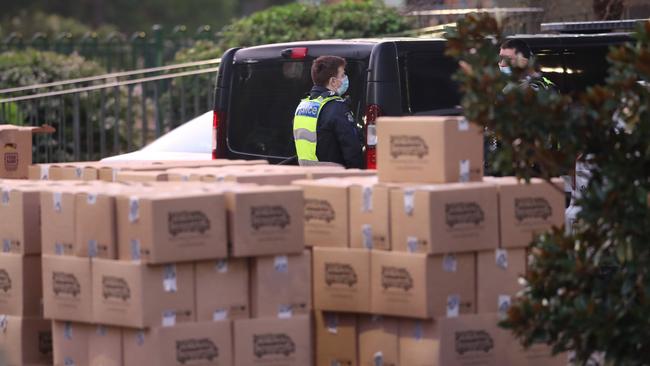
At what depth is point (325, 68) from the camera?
30.9ft

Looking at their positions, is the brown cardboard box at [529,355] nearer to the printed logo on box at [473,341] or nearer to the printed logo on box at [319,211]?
the printed logo on box at [473,341]

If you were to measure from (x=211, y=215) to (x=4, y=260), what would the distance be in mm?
1344

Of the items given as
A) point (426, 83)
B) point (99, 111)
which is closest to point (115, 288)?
point (426, 83)

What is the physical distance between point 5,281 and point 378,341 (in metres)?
1.92

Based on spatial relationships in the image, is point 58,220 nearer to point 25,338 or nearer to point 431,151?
point 25,338

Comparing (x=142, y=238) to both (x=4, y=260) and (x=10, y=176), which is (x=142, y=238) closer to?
(x=4, y=260)

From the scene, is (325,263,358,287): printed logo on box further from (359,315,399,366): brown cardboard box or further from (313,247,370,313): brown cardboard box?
(359,315,399,366): brown cardboard box

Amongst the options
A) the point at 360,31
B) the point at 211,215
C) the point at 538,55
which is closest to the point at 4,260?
the point at 211,215

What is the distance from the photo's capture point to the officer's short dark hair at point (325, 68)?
30.9 ft

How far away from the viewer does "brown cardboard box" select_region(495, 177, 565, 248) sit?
7.12 metres

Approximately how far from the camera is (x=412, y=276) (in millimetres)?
6875

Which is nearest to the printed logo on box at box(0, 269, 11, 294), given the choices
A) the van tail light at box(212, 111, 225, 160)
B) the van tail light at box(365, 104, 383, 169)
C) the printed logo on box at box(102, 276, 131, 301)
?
the printed logo on box at box(102, 276, 131, 301)

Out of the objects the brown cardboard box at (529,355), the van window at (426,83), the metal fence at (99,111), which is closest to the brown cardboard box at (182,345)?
the brown cardboard box at (529,355)

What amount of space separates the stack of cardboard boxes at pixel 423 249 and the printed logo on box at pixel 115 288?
107cm
